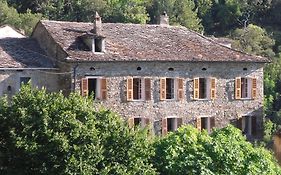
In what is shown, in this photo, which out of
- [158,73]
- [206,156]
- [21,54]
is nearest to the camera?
[206,156]

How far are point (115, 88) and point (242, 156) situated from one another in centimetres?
889

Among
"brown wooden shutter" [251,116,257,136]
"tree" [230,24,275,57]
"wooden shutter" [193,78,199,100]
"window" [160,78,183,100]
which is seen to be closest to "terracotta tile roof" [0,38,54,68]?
"window" [160,78,183,100]

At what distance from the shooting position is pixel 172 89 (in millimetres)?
37875

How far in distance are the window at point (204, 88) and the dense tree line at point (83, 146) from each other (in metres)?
9.31

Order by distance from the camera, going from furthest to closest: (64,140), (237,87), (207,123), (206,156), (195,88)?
(237,87), (207,123), (195,88), (206,156), (64,140)

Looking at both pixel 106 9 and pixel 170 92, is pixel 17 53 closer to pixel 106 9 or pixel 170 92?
pixel 170 92

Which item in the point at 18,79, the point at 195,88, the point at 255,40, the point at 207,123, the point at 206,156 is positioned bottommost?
the point at 206,156

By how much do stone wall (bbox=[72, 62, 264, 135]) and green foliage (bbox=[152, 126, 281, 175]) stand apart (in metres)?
→ 6.83

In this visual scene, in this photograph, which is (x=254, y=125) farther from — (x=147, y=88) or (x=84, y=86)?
(x=84, y=86)

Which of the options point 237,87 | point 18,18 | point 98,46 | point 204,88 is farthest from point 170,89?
point 18,18

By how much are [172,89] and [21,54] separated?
8.03 m

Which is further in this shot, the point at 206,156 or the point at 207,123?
the point at 207,123

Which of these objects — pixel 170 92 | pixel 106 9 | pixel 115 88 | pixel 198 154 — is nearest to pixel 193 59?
pixel 170 92

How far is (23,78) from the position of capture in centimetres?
3444
